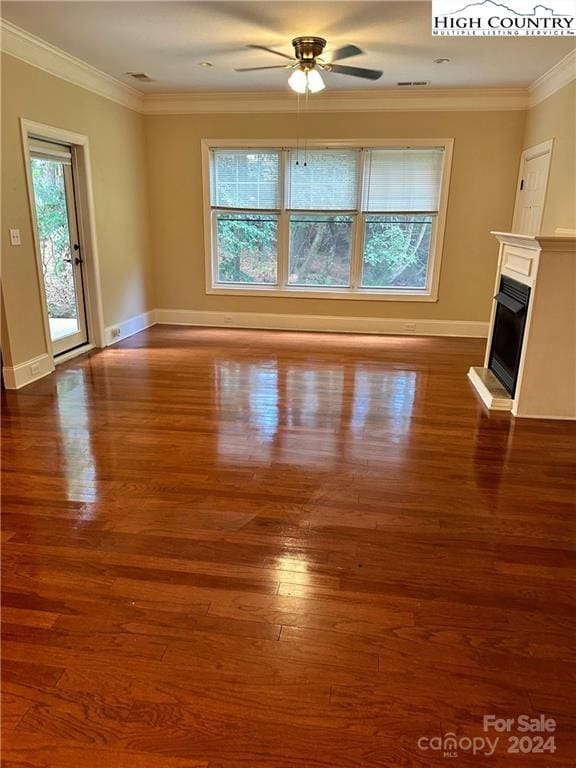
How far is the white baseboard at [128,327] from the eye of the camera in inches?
232

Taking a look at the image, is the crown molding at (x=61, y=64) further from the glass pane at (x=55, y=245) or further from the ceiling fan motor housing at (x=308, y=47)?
the ceiling fan motor housing at (x=308, y=47)

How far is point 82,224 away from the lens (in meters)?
5.34

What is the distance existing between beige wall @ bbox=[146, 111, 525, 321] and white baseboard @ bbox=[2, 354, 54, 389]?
2.62 meters

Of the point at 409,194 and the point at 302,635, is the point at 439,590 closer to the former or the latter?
the point at 302,635

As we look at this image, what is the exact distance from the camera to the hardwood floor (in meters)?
1.49

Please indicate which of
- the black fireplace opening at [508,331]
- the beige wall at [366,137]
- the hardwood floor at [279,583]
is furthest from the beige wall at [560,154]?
the hardwood floor at [279,583]

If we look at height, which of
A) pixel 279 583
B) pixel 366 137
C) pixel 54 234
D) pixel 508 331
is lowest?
pixel 279 583

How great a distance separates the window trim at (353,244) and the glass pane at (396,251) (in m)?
0.08

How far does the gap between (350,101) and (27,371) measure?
4691 mm

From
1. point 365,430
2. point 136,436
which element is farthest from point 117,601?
point 365,430

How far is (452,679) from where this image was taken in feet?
5.39

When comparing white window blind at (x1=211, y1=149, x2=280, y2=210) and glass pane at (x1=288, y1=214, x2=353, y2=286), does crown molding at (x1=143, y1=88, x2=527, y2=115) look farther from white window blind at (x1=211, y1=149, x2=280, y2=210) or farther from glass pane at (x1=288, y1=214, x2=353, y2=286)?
glass pane at (x1=288, y1=214, x2=353, y2=286)

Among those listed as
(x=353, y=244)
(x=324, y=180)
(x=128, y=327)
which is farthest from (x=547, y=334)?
(x=128, y=327)

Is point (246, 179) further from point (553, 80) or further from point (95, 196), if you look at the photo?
point (553, 80)
